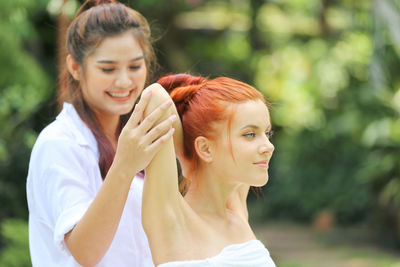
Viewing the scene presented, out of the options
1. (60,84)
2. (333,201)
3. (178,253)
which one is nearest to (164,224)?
(178,253)

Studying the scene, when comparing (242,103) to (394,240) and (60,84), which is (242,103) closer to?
(60,84)

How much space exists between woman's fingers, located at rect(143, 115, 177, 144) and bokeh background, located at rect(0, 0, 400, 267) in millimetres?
3970

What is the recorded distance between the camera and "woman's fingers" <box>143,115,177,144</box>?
70.9 inches

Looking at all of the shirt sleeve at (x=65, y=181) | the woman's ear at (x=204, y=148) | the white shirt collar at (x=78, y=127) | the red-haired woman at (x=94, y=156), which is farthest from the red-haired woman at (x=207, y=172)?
the white shirt collar at (x=78, y=127)

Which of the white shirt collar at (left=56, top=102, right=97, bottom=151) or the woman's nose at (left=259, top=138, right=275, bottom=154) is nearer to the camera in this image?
the woman's nose at (left=259, top=138, right=275, bottom=154)

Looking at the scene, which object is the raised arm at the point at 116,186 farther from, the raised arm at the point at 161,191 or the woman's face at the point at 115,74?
the woman's face at the point at 115,74

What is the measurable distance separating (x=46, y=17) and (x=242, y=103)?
933 centimetres

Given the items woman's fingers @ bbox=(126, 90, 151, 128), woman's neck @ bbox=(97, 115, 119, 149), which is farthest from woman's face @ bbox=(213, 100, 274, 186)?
woman's neck @ bbox=(97, 115, 119, 149)

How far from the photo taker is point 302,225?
34.4 ft

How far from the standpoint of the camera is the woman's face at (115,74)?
7.11 ft

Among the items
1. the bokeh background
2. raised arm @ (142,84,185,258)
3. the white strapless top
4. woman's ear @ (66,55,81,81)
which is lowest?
the white strapless top

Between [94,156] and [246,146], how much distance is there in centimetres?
59

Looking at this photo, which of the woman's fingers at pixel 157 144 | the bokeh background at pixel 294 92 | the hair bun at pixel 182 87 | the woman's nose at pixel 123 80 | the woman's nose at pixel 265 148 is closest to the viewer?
the woman's fingers at pixel 157 144

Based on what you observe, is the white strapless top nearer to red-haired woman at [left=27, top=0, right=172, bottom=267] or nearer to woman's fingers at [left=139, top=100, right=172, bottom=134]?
red-haired woman at [left=27, top=0, right=172, bottom=267]
